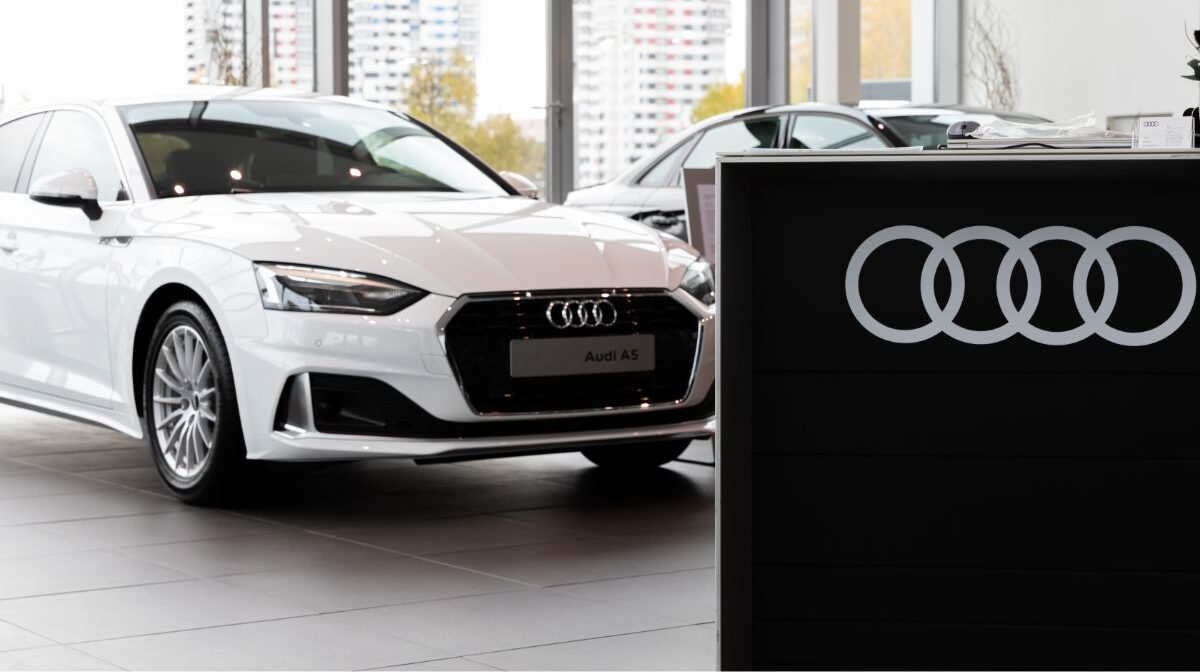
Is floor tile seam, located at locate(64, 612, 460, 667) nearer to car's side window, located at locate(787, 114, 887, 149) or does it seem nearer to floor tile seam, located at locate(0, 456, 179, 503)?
floor tile seam, located at locate(0, 456, 179, 503)

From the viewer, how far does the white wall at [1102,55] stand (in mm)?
12508

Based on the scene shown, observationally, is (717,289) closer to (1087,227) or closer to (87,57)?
(1087,227)

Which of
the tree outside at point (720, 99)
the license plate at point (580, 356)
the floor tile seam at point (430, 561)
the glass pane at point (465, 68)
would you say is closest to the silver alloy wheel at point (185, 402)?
the floor tile seam at point (430, 561)

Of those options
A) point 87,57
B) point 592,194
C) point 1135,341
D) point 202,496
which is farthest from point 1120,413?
point 87,57

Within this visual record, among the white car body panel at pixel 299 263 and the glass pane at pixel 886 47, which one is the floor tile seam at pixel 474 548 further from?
the glass pane at pixel 886 47

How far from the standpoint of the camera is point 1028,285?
280 centimetres

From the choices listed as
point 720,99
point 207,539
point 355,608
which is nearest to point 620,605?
point 355,608

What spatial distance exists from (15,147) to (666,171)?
12.4 feet

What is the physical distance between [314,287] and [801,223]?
8.12 feet

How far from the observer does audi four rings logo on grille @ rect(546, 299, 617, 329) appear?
5152 millimetres

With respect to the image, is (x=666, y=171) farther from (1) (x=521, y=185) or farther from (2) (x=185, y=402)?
(2) (x=185, y=402)

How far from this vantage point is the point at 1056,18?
13.8 m

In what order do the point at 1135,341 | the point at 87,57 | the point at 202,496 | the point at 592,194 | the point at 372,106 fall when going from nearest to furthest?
the point at 1135,341, the point at 202,496, the point at 372,106, the point at 592,194, the point at 87,57

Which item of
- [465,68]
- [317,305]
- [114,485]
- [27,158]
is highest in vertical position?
[465,68]
